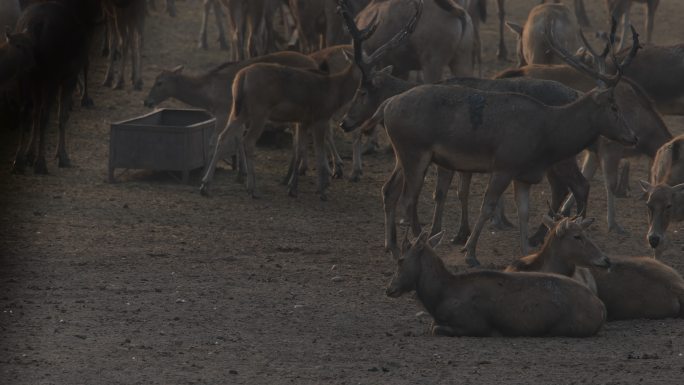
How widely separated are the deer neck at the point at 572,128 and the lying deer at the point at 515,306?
8.39 ft

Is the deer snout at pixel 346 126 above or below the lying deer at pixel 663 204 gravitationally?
above

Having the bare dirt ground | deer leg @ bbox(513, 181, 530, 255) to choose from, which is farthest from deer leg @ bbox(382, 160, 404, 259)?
deer leg @ bbox(513, 181, 530, 255)

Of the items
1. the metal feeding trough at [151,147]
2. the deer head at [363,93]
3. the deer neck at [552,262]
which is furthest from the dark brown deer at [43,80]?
the deer neck at [552,262]

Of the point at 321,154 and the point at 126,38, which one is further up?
the point at 126,38

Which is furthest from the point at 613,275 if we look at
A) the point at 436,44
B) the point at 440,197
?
the point at 436,44

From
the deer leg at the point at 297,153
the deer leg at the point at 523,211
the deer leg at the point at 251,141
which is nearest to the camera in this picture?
the deer leg at the point at 523,211

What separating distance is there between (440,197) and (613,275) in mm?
2755

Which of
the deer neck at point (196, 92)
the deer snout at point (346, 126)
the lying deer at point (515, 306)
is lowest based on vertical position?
the lying deer at point (515, 306)

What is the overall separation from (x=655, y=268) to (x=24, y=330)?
14.0 ft

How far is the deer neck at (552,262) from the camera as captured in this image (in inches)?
383

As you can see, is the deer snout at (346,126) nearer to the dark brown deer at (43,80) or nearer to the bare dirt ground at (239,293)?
the bare dirt ground at (239,293)

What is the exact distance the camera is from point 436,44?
16.4 metres

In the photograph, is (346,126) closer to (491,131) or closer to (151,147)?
(491,131)

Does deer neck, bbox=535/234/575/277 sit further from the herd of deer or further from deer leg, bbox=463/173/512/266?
deer leg, bbox=463/173/512/266
